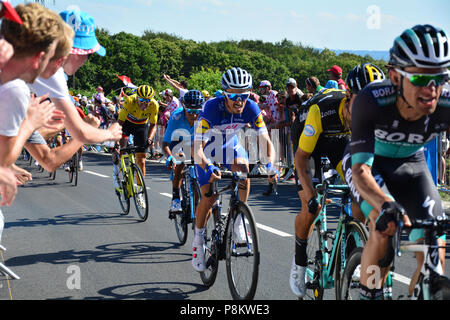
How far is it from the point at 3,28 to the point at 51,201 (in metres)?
9.16

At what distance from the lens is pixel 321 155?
15.1ft

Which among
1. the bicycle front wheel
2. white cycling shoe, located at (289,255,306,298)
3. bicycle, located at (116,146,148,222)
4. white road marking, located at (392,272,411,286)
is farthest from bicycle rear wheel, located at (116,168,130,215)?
white cycling shoe, located at (289,255,306,298)

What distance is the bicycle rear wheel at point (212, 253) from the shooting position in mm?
5316

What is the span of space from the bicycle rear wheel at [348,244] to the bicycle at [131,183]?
532 cm

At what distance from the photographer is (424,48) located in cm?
281

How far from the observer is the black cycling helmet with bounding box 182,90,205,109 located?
22.9ft

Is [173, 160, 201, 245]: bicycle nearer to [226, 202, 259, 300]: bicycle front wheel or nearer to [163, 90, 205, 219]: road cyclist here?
[163, 90, 205, 219]: road cyclist

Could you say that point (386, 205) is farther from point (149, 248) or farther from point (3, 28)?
point (149, 248)

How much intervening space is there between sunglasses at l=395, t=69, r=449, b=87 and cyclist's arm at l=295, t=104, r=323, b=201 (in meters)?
1.35

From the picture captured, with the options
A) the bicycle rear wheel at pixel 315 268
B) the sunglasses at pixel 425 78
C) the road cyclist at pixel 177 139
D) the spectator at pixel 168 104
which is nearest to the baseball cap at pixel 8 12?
the sunglasses at pixel 425 78

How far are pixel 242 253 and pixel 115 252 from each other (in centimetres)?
261

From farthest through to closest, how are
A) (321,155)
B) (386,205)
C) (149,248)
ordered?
1. (149,248)
2. (321,155)
3. (386,205)
